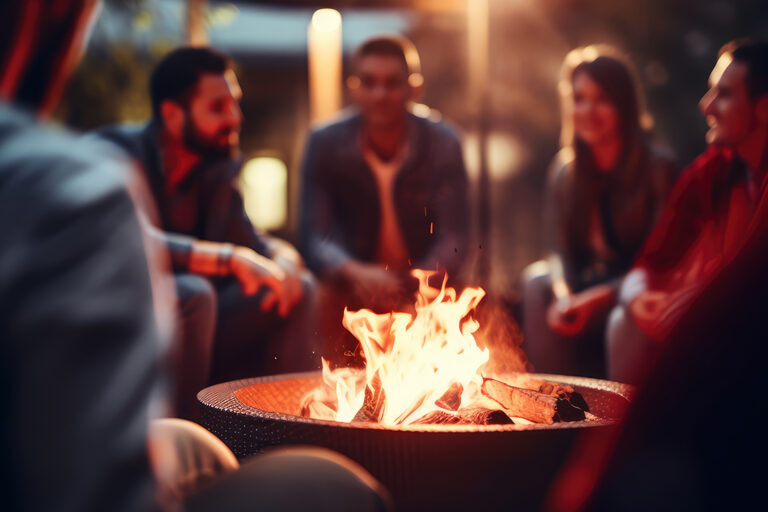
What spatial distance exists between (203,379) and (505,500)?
1.96 m

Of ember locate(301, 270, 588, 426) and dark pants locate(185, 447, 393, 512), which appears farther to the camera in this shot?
ember locate(301, 270, 588, 426)

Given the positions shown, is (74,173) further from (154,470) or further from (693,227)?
(693,227)

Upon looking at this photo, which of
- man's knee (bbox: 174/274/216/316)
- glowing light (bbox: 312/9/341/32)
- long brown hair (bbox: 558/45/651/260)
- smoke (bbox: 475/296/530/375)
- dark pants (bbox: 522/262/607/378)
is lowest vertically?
dark pants (bbox: 522/262/607/378)

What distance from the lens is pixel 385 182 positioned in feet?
16.4

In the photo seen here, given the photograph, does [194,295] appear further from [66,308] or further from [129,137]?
[66,308]

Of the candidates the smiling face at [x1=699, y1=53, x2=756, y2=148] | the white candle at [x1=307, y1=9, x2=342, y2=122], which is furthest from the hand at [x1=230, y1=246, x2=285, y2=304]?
the white candle at [x1=307, y1=9, x2=342, y2=122]

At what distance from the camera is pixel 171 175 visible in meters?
4.21

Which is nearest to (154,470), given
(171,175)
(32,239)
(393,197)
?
(32,239)

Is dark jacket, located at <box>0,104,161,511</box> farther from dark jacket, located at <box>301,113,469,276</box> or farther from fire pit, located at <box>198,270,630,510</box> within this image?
dark jacket, located at <box>301,113,469,276</box>

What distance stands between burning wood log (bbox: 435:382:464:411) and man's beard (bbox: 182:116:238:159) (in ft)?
6.96

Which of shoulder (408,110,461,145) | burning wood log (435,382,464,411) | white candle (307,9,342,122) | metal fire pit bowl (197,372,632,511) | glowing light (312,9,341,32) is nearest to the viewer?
metal fire pit bowl (197,372,632,511)

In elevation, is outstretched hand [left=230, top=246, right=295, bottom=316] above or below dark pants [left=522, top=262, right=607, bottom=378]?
above

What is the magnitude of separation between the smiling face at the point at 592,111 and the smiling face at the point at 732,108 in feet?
2.74

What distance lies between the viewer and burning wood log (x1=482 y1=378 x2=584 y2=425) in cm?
253
